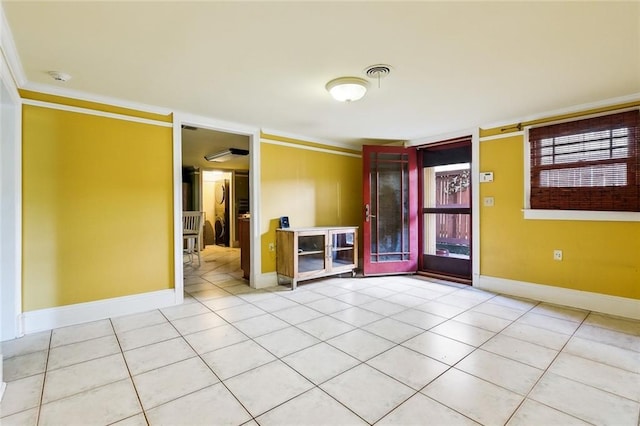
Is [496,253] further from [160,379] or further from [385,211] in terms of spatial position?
[160,379]

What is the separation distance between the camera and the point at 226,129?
3.90 meters

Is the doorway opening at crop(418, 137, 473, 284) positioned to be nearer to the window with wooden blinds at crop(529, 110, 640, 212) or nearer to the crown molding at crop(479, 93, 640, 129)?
the crown molding at crop(479, 93, 640, 129)

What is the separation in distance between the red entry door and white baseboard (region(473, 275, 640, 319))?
1.14 m

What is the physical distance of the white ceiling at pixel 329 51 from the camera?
171cm

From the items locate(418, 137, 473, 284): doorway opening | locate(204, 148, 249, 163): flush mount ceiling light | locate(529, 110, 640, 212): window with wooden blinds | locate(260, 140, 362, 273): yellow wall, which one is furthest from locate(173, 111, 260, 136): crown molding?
locate(529, 110, 640, 212): window with wooden blinds

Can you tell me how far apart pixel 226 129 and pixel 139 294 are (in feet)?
7.32

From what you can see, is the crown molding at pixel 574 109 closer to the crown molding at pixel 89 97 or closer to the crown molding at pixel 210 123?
the crown molding at pixel 210 123

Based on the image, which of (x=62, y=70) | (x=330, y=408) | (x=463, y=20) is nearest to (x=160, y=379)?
(x=330, y=408)

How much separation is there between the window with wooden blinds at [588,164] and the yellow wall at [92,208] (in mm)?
4395

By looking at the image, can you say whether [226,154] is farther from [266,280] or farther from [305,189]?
[266,280]

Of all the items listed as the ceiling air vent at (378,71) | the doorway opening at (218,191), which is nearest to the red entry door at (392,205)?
the ceiling air vent at (378,71)

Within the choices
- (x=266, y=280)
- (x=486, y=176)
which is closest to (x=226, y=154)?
(x=266, y=280)

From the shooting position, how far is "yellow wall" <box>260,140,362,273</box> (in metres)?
4.31

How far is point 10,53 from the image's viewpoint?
2.10 meters
